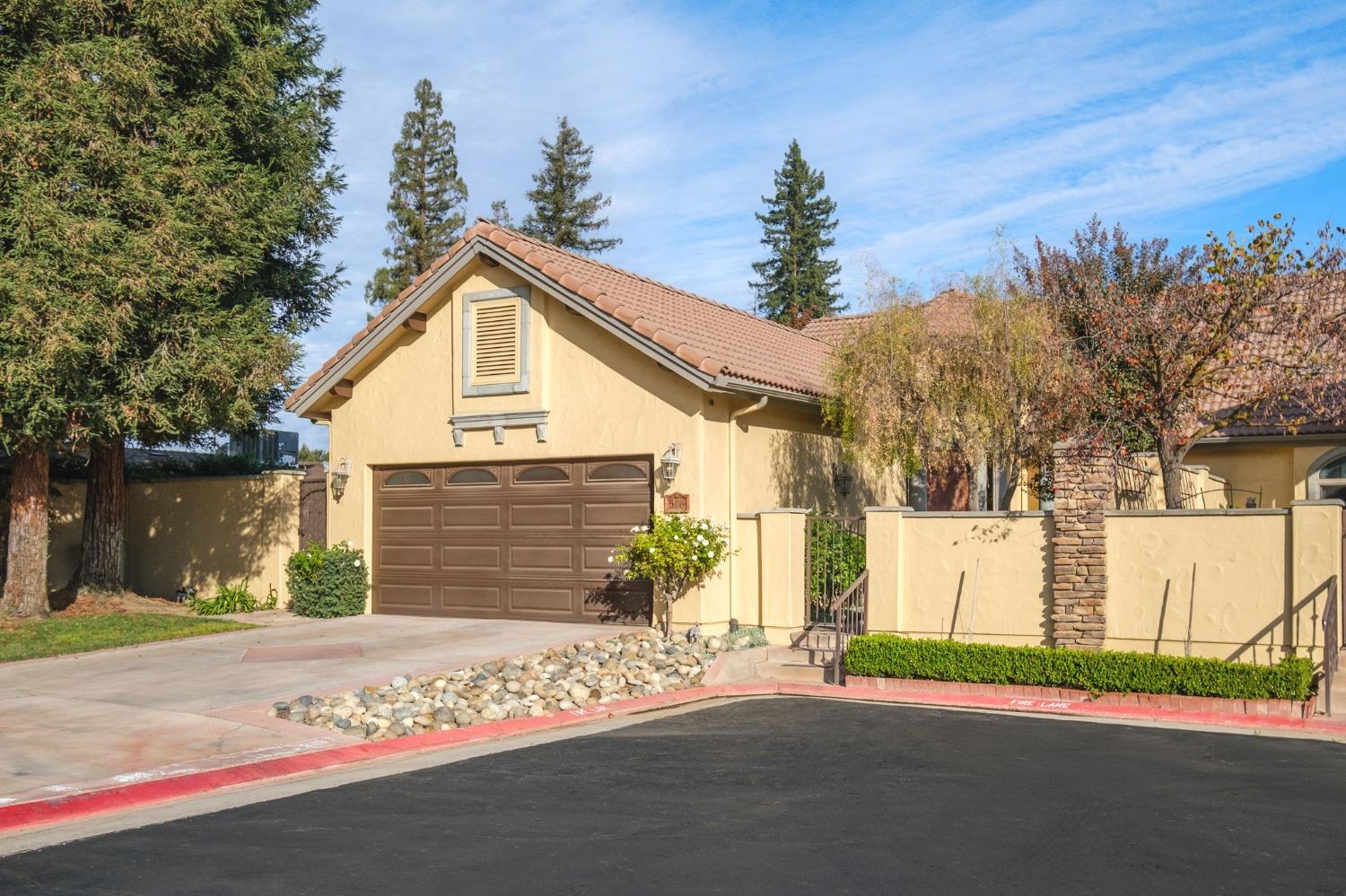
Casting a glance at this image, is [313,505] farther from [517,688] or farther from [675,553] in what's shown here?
[517,688]

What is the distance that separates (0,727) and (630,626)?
8027mm

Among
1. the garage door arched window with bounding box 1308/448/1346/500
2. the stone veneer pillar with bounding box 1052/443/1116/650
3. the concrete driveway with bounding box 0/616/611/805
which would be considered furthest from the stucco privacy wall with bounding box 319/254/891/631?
the garage door arched window with bounding box 1308/448/1346/500

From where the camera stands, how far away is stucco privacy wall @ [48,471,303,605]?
826 inches

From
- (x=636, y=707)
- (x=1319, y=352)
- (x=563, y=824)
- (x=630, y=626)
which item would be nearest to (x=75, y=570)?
(x=630, y=626)

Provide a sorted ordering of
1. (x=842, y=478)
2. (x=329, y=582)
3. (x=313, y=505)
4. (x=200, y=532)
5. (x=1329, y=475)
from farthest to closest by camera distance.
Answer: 1. (x=200, y=532)
2. (x=1329, y=475)
3. (x=313, y=505)
4. (x=842, y=478)
5. (x=329, y=582)

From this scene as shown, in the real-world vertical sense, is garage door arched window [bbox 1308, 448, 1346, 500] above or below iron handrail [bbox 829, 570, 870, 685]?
above

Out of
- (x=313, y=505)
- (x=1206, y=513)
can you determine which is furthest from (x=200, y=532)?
(x=1206, y=513)

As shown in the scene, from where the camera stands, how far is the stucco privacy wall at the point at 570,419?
16406mm

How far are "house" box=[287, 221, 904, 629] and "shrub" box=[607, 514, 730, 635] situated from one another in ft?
1.07

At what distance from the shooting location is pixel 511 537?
1808 cm

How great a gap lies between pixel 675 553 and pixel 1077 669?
5.12m

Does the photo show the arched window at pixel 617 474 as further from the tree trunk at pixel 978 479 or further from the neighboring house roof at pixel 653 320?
the tree trunk at pixel 978 479

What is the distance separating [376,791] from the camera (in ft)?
28.8

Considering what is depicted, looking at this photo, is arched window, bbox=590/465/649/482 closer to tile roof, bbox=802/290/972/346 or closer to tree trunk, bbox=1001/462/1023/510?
tile roof, bbox=802/290/972/346
